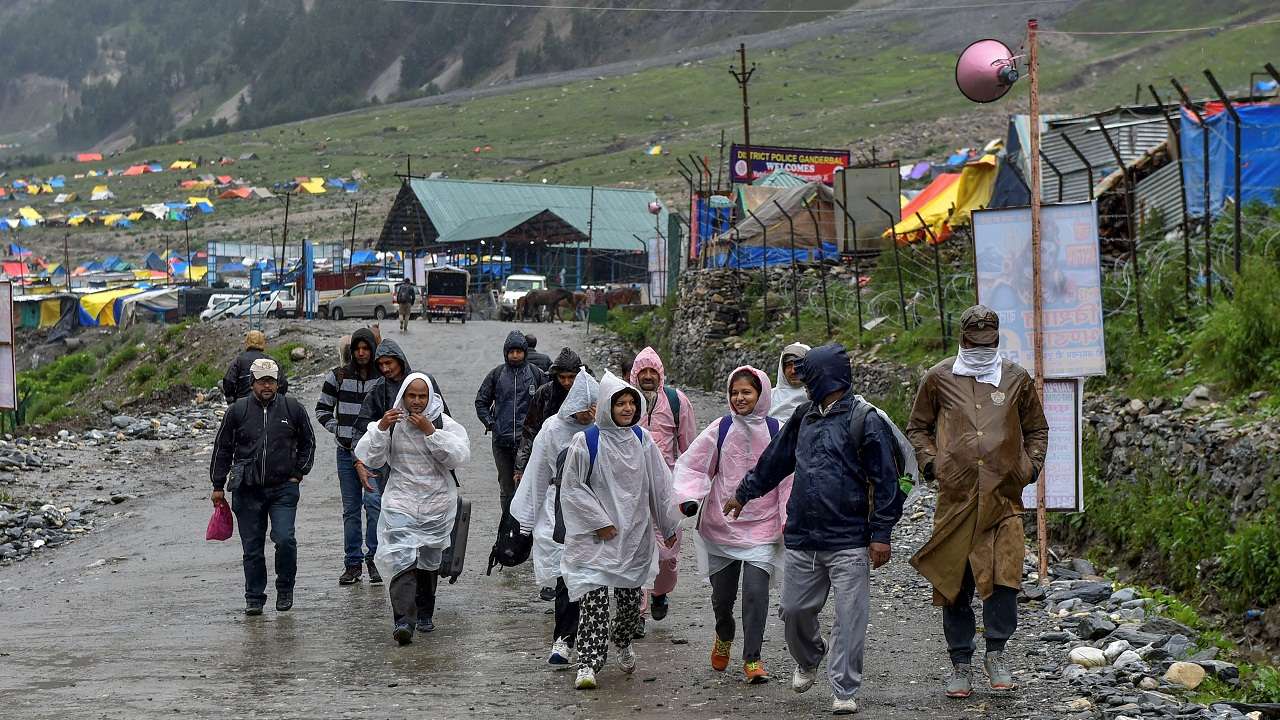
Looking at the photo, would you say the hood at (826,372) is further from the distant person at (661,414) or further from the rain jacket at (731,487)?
the distant person at (661,414)

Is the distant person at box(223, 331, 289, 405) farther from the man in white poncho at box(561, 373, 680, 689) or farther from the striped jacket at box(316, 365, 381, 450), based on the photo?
the man in white poncho at box(561, 373, 680, 689)

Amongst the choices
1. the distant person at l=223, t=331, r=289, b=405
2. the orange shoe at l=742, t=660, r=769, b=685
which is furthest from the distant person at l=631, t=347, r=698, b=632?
the distant person at l=223, t=331, r=289, b=405

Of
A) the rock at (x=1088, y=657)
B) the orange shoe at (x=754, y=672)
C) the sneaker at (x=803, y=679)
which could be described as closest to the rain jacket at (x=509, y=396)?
the orange shoe at (x=754, y=672)

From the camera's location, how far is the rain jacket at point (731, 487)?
299 inches

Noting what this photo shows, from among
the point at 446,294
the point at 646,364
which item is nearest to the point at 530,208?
the point at 446,294

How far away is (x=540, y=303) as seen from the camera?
149 feet

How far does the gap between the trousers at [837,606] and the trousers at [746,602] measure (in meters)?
0.30

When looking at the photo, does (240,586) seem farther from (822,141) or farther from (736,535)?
(822,141)

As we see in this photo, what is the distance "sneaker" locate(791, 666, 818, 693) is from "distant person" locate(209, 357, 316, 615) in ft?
11.9

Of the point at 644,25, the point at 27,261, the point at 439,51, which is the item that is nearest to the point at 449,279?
the point at 27,261

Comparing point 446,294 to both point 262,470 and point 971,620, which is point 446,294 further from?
point 971,620

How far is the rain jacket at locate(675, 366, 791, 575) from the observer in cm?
759

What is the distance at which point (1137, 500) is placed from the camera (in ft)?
35.7

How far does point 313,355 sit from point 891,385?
16905 millimetres
